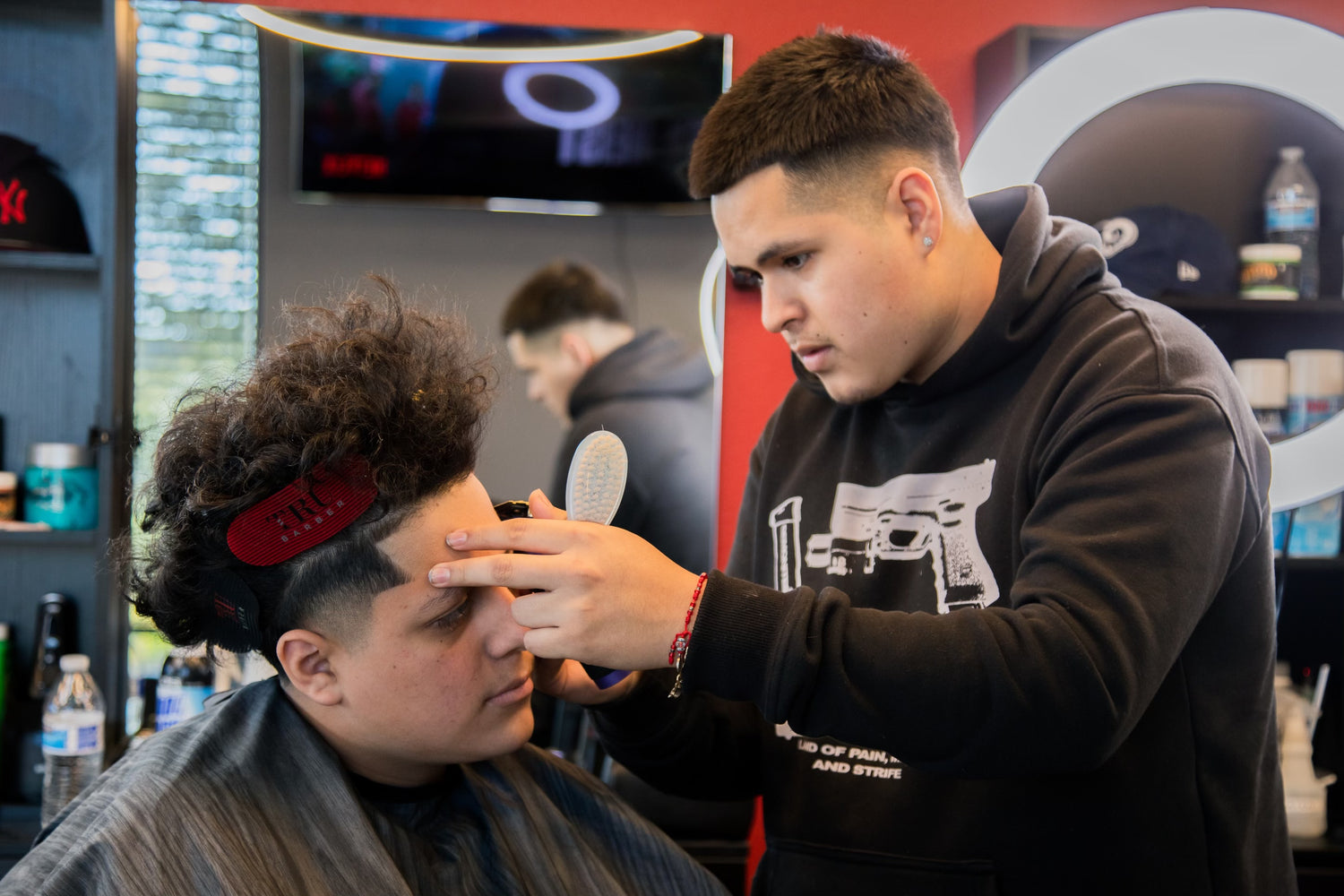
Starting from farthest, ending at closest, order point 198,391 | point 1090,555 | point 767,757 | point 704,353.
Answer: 1. point 704,353
2. point 767,757
3. point 198,391
4. point 1090,555

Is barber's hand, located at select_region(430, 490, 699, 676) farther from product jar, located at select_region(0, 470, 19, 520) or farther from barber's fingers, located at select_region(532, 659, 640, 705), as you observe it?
product jar, located at select_region(0, 470, 19, 520)

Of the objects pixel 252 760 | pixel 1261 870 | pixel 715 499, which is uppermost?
pixel 715 499

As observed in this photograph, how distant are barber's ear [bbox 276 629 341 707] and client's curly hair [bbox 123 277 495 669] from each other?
0.02 meters

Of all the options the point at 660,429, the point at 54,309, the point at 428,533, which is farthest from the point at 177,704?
the point at 428,533

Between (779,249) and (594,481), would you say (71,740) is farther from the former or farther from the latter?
(779,249)

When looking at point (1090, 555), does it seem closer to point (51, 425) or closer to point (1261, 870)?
point (1261, 870)

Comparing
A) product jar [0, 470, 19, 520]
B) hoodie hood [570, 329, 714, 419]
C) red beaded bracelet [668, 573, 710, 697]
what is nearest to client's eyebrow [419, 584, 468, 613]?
red beaded bracelet [668, 573, 710, 697]

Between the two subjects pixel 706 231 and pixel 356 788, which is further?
pixel 706 231

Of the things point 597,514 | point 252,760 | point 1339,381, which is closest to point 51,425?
point 252,760

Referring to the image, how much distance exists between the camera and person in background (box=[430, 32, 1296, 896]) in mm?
1062

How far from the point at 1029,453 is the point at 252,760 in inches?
39.0

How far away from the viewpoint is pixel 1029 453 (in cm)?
131

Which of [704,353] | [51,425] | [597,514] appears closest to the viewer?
[597,514]

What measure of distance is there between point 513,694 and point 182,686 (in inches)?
49.4
